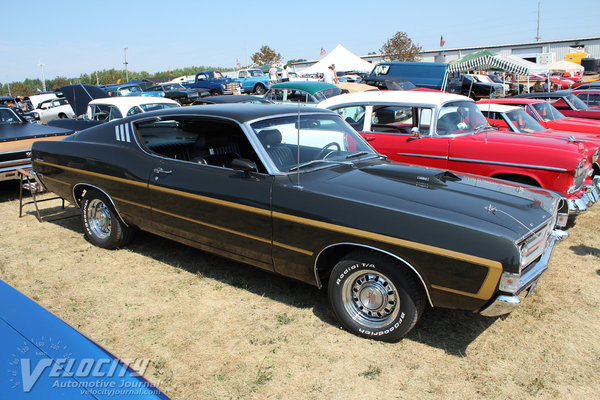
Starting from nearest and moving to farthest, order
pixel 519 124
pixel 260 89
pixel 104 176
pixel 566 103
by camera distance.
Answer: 1. pixel 104 176
2. pixel 519 124
3. pixel 566 103
4. pixel 260 89

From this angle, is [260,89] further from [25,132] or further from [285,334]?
[285,334]

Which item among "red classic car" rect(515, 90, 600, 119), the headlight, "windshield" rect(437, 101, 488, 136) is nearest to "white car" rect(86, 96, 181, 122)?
"windshield" rect(437, 101, 488, 136)

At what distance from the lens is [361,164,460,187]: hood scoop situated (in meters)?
3.56

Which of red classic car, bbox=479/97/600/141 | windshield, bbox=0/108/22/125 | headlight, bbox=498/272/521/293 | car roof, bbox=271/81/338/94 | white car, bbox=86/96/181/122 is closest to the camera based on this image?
headlight, bbox=498/272/521/293

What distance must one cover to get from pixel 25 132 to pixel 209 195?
5.86m

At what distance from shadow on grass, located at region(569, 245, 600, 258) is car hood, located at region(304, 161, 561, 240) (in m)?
1.65

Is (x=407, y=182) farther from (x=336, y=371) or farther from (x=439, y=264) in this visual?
(x=336, y=371)

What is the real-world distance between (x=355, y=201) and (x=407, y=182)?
587 mm

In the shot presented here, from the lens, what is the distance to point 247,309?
3.75 metres

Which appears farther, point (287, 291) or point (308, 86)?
point (308, 86)

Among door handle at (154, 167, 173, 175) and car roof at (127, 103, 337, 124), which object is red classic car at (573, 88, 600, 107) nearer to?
car roof at (127, 103, 337, 124)

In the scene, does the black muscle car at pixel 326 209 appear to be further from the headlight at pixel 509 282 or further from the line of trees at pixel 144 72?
→ the line of trees at pixel 144 72

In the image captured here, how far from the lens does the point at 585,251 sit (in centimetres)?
504

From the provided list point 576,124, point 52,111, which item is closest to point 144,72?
point 52,111
